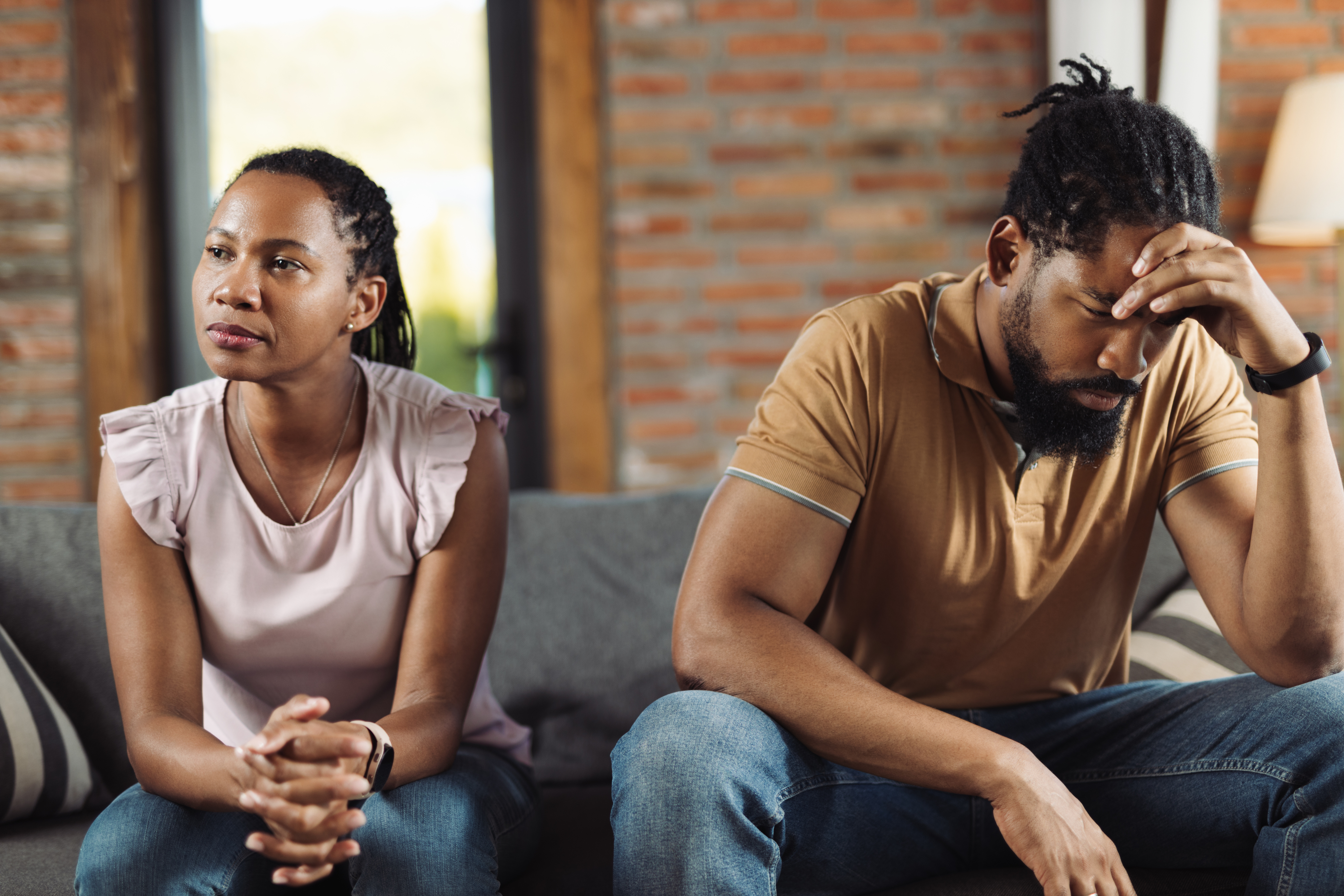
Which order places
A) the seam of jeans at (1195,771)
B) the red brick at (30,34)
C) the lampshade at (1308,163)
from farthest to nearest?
the red brick at (30,34), the lampshade at (1308,163), the seam of jeans at (1195,771)

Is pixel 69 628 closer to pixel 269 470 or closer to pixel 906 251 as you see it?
pixel 269 470

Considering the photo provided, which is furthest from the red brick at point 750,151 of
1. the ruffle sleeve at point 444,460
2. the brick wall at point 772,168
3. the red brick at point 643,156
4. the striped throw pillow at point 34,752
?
the striped throw pillow at point 34,752

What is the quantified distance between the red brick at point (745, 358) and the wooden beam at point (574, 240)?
0.28 m

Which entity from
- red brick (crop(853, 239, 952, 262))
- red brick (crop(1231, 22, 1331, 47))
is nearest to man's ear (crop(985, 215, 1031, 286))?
red brick (crop(853, 239, 952, 262))

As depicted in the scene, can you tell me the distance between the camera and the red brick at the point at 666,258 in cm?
260

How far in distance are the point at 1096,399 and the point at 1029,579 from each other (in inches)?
9.0

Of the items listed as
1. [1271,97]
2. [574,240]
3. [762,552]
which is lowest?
[762,552]

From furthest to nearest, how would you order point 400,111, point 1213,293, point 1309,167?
point 400,111 < point 1309,167 < point 1213,293

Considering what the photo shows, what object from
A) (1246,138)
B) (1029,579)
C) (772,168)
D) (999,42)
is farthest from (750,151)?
(1029,579)

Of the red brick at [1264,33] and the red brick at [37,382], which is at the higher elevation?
the red brick at [1264,33]

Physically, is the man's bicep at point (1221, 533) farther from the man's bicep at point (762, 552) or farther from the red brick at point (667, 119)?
the red brick at point (667, 119)

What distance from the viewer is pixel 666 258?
8.54 feet

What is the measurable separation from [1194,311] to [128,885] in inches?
48.5

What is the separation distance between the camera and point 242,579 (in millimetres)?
1194
